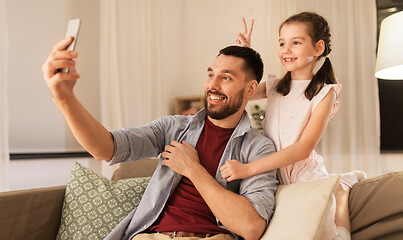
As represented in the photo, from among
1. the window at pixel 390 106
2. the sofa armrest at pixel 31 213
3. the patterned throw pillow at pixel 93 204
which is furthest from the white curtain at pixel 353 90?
the sofa armrest at pixel 31 213

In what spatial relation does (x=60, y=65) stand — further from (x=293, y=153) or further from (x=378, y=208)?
(x=378, y=208)

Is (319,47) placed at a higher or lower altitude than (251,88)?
higher

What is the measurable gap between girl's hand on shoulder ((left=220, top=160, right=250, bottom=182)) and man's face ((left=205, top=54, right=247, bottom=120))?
26 cm

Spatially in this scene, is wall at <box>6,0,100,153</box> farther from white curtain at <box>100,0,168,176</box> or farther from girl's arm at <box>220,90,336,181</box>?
girl's arm at <box>220,90,336,181</box>

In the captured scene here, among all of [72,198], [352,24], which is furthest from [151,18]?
[72,198]

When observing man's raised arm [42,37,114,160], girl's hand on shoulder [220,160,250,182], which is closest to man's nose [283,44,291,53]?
girl's hand on shoulder [220,160,250,182]

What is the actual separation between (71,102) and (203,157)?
2.09 feet

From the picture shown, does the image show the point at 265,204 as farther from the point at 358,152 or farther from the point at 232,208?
the point at 358,152

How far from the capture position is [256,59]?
1.63m

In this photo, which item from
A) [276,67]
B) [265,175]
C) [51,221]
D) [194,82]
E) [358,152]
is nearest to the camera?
[265,175]

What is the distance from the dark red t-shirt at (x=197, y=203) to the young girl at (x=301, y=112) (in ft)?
0.47

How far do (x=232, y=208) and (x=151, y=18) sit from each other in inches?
119

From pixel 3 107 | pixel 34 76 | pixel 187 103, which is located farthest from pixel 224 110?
pixel 187 103

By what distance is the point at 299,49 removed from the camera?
1.51 meters
